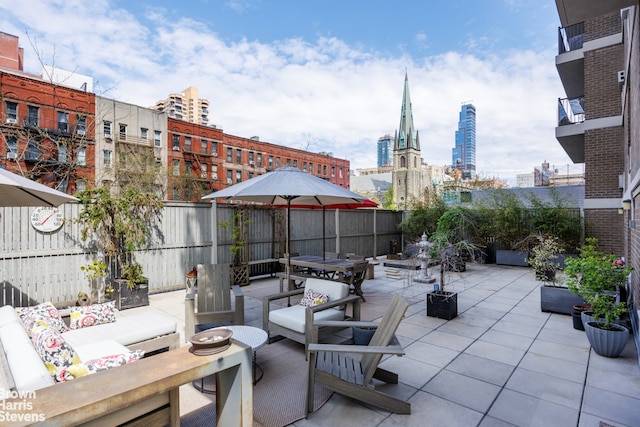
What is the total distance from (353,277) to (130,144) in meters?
24.8

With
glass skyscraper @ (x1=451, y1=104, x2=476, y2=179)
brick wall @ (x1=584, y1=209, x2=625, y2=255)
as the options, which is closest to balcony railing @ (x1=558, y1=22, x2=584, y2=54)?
brick wall @ (x1=584, y1=209, x2=625, y2=255)

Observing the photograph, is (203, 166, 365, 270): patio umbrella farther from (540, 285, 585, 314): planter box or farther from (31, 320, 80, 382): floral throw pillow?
(540, 285, 585, 314): planter box

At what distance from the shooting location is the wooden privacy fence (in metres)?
5.44

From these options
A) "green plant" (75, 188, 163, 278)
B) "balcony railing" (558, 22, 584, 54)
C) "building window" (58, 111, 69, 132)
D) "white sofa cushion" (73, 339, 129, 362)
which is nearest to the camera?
"white sofa cushion" (73, 339, 129, 362)

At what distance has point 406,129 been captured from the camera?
56.7 m

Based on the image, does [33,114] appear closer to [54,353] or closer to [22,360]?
[54,353]

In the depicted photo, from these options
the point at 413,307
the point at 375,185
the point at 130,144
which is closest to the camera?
the point at 413,307

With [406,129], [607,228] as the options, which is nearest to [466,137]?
[406,129]

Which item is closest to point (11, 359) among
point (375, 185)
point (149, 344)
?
point (149, 344)

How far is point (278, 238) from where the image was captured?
30.0 ft

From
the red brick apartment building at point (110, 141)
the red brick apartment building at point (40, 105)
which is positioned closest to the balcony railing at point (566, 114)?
the red brick apartment building at point (110, 141)

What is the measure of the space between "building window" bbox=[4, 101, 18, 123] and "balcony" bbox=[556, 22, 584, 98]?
91.3 ft

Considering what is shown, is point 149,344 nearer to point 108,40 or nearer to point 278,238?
point 278,238

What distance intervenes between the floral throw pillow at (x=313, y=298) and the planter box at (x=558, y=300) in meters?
4.12
